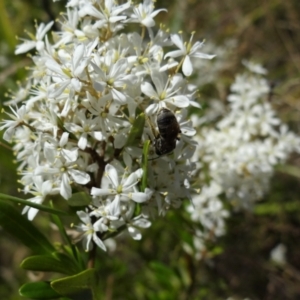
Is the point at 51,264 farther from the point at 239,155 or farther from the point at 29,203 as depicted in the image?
the point at 239,155

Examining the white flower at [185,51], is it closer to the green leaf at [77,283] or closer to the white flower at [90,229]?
the white flower at [90,229]

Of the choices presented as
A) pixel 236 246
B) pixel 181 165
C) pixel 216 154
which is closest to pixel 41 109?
pixel 181 165

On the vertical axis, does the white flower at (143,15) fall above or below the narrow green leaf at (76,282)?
above

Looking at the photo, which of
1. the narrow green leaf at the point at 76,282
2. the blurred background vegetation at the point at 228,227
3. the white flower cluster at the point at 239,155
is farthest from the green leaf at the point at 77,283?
the white flower cluster at the point at 239,155

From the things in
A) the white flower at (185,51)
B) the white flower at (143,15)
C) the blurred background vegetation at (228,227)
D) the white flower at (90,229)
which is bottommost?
the blurred background vegetation at (228,227)

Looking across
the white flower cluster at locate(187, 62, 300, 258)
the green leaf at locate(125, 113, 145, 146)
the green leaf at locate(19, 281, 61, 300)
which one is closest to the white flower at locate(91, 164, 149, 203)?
the green leaf at locate(125, 113, 145, 146)

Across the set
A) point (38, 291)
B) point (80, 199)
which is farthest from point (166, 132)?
point (38, 291)

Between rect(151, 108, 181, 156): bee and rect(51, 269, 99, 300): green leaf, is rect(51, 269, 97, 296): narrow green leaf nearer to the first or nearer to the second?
rect(51, 269, 99, 300): green leaf
